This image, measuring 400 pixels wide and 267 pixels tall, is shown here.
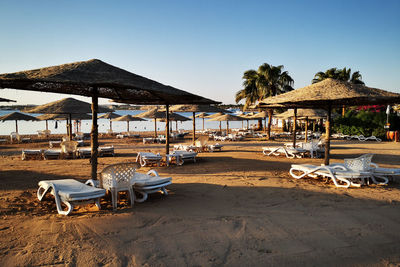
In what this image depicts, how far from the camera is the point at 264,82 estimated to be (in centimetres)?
2370

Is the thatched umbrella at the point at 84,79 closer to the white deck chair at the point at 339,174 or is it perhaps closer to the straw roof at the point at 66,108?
the white deck chair at the point at 339,174

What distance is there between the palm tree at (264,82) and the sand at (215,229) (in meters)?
17.9

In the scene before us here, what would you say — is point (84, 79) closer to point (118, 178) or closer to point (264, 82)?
point (118, 178)

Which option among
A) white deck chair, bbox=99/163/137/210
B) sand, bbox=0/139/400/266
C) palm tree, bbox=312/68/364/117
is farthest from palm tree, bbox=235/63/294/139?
white deck chair, bbox=99/163/137/210

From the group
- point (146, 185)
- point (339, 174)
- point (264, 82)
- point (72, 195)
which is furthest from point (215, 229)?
point (264, 82)

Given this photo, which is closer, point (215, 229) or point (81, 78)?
point (215, 229)

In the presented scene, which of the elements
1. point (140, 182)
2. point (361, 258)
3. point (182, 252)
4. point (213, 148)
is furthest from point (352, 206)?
point (213, 148)

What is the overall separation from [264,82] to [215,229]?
21322mm

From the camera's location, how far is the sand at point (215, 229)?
309 cm

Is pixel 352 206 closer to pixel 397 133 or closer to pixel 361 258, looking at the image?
pixel 361 258

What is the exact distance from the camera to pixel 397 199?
5363 millimetres

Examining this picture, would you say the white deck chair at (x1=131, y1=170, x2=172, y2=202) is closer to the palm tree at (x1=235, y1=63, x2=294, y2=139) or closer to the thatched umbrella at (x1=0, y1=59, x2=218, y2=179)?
the thatched umbrella at (x1=0, y1=59, x2=218, y2=179)

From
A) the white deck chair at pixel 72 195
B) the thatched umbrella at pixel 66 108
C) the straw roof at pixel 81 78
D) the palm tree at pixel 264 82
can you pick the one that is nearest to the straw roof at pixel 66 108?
the thatched umbrella at pixel 66 108

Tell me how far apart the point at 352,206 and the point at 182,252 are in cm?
341
